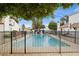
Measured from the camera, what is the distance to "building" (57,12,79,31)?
1097 centimetres

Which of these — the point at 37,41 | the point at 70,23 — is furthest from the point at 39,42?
the point at 70,23

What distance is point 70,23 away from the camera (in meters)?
12.8

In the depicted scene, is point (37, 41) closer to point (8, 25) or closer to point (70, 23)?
point (70, 23)

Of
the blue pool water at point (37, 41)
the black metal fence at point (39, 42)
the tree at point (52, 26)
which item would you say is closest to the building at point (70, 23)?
the tree at point (52, 26)

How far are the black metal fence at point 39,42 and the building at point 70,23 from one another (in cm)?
45

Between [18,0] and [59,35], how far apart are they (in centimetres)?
386

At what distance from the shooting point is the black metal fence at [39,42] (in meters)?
9.38

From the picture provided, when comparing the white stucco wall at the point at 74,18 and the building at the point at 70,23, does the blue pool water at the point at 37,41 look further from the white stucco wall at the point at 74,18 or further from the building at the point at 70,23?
the white stucco wall at the point at 74,18

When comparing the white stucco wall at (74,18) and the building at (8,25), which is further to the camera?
the building at (8,25)

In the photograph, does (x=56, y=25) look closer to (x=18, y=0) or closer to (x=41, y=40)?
(x=41, y=40)

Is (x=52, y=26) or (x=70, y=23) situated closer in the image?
(x=52, y=26)

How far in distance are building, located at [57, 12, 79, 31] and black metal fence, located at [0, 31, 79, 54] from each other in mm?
454

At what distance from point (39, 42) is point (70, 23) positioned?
298cm

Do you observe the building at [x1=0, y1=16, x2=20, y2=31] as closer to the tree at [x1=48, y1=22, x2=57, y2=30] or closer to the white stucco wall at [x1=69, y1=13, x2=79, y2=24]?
the tree at [x1=48, y1=22, x2=57, y2=30]
